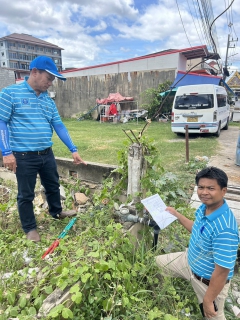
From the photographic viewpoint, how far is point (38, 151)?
2.55m

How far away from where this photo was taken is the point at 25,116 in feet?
7.95

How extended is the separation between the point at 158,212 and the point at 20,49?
6308cm

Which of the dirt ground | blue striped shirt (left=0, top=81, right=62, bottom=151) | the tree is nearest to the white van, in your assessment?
the dirt ground

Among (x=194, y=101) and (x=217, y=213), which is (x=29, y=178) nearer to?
(x=217, y=213)

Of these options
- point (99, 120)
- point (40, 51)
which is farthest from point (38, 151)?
point (40, 51)

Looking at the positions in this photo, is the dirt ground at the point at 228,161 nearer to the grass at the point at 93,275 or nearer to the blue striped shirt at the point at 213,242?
the grass at the point at 93,275

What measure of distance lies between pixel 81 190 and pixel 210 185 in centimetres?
267

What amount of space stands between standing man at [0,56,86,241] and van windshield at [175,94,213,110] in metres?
7.10

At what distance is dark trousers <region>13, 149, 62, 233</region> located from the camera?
2.48 m

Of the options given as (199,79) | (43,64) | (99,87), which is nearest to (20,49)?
(99,87)

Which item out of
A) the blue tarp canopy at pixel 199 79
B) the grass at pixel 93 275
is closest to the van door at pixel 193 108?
the blue tarp canopy at pixel 199 79

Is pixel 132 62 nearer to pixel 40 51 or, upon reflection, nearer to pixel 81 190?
pixel 81 190

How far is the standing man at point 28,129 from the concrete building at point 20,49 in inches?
2027

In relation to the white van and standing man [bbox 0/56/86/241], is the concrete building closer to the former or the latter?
the white van
